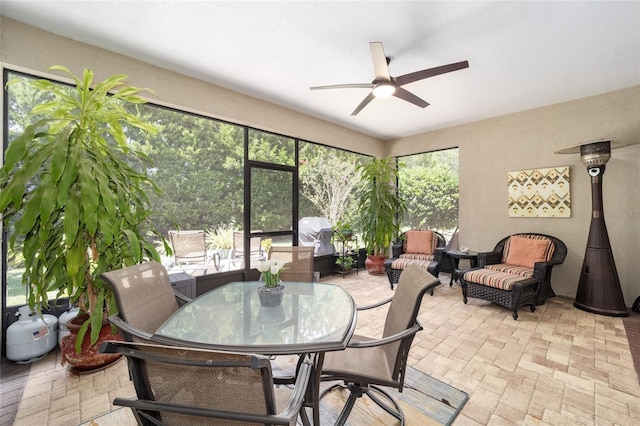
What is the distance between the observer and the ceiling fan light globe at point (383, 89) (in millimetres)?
2658

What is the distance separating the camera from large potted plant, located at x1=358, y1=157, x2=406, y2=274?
5441 mm

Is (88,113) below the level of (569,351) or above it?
above

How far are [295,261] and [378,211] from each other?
304 centimetres

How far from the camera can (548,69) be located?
313 cm

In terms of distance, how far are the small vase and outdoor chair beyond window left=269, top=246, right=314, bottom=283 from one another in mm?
1001

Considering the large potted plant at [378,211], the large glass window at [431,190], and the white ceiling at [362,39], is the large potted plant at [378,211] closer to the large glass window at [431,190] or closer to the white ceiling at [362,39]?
the large glass window at [431,190]

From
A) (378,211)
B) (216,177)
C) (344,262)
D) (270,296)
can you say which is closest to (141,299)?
(270,296)

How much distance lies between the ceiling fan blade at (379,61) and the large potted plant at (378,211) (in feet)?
10.0

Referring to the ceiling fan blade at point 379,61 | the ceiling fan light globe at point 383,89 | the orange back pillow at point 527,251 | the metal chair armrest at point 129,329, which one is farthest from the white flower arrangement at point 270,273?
the orange back pillow at point 527,251

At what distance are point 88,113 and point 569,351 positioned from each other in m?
4.67

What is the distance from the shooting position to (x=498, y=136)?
15.5 feet

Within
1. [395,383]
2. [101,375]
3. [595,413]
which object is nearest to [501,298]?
[595,413]

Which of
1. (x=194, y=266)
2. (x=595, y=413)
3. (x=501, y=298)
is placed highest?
(x=194, y=266)

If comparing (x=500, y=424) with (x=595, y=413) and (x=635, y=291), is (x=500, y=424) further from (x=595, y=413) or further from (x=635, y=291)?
(x=635, y=291)
